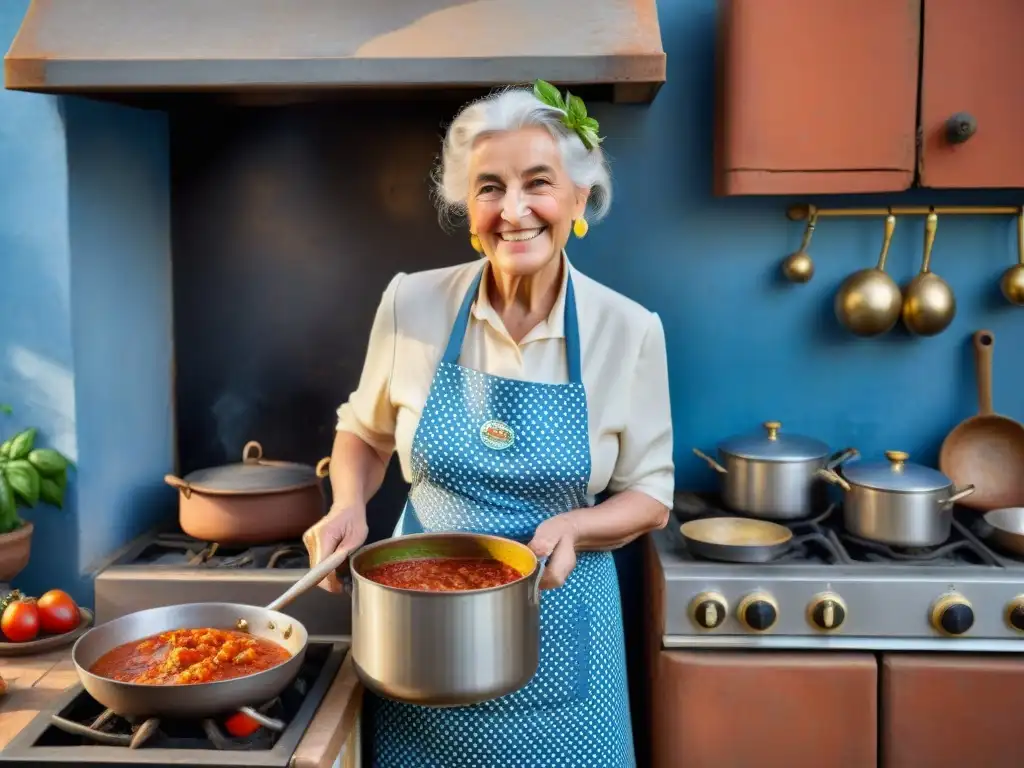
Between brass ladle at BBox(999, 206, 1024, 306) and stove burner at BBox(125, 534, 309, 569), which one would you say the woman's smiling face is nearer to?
stove burner at BBox(125, 534, 309, 569)

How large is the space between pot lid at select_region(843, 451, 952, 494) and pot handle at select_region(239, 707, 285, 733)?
1.10 m

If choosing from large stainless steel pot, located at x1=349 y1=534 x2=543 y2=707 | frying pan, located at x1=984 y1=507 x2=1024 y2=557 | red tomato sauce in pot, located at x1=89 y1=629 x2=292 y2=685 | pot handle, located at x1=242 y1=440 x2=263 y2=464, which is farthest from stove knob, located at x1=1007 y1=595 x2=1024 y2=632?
pot handle, located at x1=242 y1=440 x2=263 y2=464

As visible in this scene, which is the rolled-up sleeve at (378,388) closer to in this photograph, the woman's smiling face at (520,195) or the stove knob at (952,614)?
the woman's smiling face at (520,195)

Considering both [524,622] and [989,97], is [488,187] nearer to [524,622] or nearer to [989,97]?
[524,622]

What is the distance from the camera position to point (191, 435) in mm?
2100

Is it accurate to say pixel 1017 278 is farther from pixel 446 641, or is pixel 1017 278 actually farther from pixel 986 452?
pixel 446 641

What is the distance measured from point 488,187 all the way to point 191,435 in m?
1.04

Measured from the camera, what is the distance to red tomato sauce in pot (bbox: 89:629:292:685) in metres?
1.24

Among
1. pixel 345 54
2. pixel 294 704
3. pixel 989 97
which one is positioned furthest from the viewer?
pixel 989 97

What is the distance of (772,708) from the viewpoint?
5.37 ft

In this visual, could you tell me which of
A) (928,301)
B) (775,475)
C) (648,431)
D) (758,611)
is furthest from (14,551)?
(928,301)

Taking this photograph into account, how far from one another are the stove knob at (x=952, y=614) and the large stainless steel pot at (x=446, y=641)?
2.70 feet

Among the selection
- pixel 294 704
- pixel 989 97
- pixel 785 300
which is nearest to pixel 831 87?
pixel 989 97

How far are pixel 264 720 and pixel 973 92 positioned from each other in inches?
61.8
